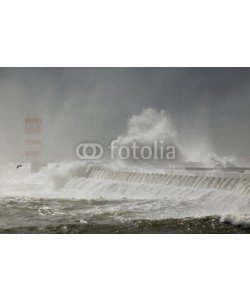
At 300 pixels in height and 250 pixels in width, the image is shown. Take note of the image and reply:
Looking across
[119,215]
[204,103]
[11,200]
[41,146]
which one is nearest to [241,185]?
[204,103]

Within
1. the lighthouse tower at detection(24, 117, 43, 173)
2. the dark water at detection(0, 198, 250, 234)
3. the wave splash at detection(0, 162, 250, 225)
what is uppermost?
the lighthouse tower at detection(24, 117, 43, 173)

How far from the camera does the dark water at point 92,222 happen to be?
7703mm

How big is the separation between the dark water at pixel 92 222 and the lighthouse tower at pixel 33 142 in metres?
0.82

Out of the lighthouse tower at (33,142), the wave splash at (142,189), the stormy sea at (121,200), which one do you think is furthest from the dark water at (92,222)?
the lighthouse tower at (33,142)

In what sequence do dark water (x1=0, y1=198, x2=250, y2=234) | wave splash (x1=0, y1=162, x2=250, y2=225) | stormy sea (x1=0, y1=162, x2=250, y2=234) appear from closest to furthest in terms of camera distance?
dark water (x1=0, y1=198, x2=250, y2=234), stormy sea (x1=0, y1=162, x2=250, y2=234), wave splash (x1=0, y1=162, x2=250, y2=225)

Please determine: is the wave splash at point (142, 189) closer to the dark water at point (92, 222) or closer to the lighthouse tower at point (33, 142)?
the dark water at point (92, 222)

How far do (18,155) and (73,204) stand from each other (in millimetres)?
1361

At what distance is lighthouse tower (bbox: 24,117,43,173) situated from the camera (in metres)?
8.32

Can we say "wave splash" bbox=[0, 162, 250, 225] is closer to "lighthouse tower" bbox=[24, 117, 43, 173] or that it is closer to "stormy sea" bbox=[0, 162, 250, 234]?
"stormy sea" bbox=[0, 162, 250, 234]

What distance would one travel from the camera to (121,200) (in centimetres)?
938

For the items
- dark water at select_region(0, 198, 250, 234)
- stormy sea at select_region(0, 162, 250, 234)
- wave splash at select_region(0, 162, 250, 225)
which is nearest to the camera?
dark water at select_region(0, 198, 250, 234)

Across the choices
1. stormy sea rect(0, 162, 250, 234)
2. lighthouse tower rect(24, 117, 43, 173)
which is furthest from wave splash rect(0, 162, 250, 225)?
lighthouse tower rect(24, 117, 43, 173)

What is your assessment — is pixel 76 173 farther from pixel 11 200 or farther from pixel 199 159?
pixel 199 159

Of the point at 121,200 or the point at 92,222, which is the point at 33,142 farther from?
the point at 121,200
